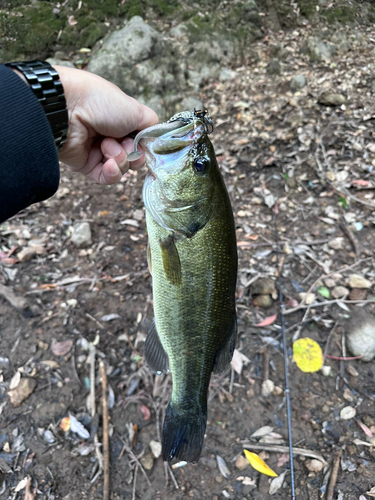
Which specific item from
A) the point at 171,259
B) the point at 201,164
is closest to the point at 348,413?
the point at 171,259

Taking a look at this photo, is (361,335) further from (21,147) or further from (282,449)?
(21,147)

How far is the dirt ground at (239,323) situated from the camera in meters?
2.45

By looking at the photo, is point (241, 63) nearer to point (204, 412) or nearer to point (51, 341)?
point (51, 341)

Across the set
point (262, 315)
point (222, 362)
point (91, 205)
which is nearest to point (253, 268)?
point (262, 315)

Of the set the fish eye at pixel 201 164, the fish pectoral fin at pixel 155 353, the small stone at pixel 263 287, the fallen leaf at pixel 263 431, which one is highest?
the fish eye at pixel 201 164

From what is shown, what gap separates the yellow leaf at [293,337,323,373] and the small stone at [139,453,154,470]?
1447mm

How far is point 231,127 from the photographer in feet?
17.0

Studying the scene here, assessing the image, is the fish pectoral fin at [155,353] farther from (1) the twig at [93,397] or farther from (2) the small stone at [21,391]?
(2) the small stone at [21,391]

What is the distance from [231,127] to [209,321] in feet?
13.6

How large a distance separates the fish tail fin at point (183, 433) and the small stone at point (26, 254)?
2.59 meters

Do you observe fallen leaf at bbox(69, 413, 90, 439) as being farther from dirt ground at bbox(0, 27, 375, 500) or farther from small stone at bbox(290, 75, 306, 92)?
small stone at bbox(290, 75, 306, 92)

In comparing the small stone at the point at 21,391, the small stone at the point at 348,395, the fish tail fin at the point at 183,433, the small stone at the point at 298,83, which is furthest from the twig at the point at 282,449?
the small stone at the point at 298,83

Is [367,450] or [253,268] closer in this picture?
[367,450]

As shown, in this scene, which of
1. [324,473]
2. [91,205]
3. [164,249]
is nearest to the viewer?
[164,249]
